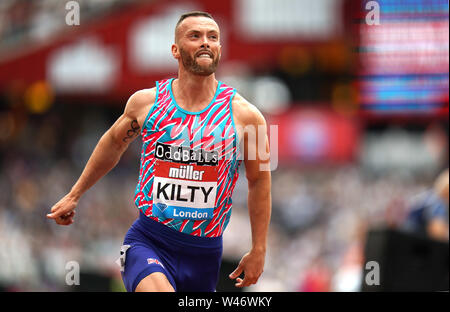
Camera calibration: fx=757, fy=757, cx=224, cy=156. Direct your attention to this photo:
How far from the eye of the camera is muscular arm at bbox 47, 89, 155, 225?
487cm

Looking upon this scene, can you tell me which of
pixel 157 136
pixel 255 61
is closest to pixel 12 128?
pixel 255 61

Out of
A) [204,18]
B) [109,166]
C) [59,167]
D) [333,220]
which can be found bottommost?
[333,220]

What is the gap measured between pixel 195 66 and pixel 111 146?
82 centimetres

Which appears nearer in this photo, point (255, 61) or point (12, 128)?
point (255, 61)

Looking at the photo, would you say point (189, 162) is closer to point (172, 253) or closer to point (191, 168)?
point (191, 168)

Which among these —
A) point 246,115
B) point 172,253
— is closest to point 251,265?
point 172,253

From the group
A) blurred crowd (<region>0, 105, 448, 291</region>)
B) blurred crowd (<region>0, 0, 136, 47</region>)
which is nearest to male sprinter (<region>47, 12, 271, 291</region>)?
blurred crowd (<region>0, 105, 448, 291</region>)

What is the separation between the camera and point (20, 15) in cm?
2367

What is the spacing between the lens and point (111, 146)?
5.00m

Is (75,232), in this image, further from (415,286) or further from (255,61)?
(415,286)

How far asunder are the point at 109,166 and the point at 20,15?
1994cm

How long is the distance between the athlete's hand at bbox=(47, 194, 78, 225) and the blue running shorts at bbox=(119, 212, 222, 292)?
1.43 feet

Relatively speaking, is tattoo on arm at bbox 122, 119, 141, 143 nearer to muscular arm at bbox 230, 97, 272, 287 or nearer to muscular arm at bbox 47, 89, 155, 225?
muscular arm at bbox 47, 89, 155, 225
